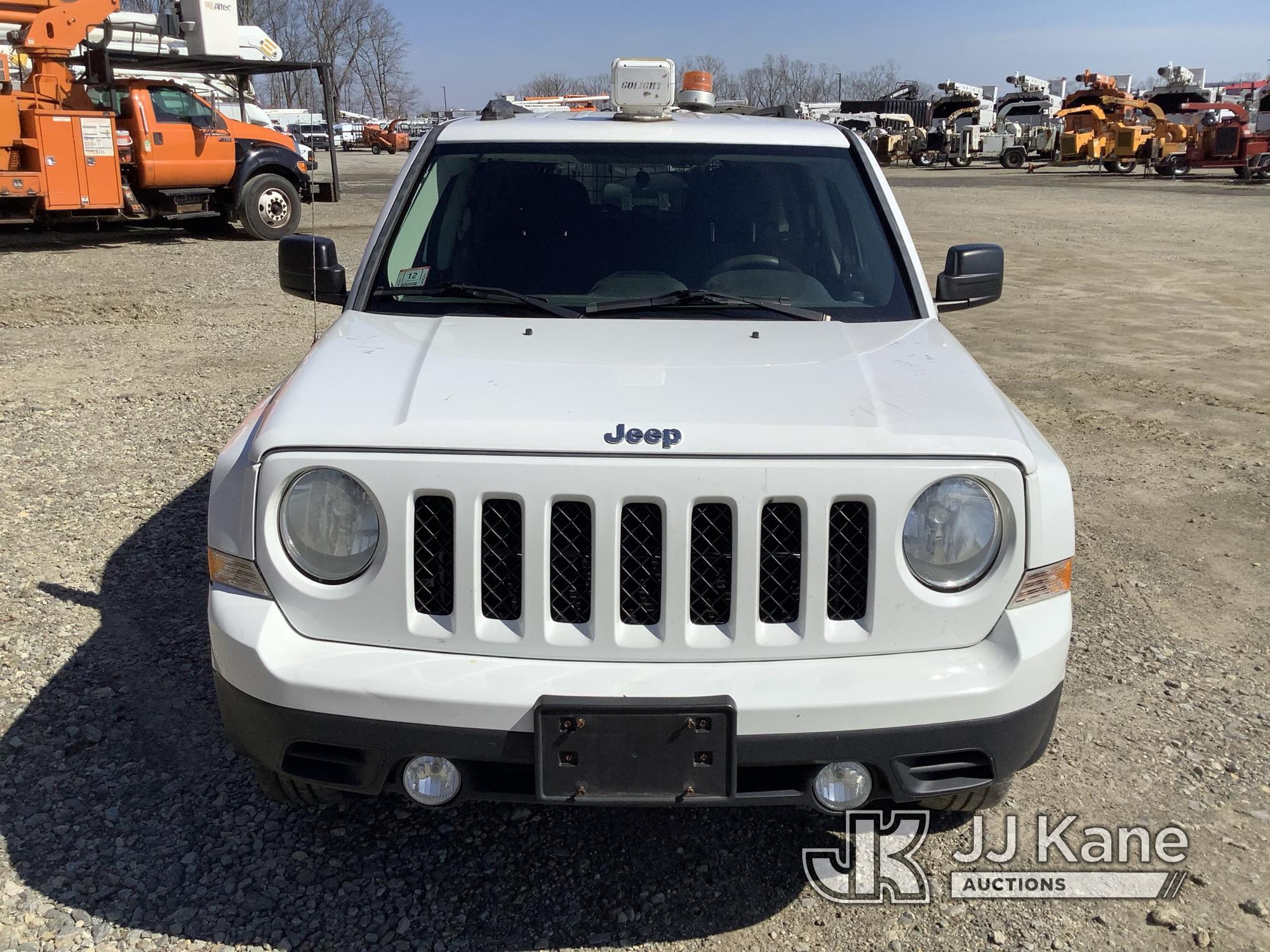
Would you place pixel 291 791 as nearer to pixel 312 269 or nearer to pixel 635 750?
pixel 635 750

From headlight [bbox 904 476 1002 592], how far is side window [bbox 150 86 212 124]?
15602 mm

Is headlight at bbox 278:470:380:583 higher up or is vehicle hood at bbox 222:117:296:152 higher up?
vehicle hood at bbox 222:117:296:152

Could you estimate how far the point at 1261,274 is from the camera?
14.0m

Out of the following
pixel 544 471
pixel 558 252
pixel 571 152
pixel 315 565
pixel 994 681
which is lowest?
pixel 994 681

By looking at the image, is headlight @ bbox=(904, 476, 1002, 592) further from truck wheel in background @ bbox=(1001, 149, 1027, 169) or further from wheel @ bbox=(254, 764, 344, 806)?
truck wheel in background @ bbox=(1001, 149, 1027, 169)

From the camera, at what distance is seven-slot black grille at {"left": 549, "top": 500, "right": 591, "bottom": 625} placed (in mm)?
2305

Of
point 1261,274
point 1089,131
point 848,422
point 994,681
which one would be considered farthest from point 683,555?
point 1089,131

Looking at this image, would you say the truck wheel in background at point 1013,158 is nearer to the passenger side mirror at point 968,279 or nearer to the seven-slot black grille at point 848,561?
the passenger side mirror at point 968,279

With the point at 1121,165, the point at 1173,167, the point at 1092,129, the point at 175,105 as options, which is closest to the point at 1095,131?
the point at 1092,129

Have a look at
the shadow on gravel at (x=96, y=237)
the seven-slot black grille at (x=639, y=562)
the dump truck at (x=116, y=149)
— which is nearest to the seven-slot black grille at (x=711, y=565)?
the seven-slot black grille at (x=639, y=562)

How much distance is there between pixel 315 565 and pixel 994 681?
1.48 m

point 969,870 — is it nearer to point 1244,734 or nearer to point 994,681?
point 994,681

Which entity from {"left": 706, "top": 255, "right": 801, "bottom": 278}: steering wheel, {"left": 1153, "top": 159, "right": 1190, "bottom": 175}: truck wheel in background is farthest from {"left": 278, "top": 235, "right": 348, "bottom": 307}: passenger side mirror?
{"left": 1153, "top": 159, "right": 1190, "bottom": 175}: truck wheel in background

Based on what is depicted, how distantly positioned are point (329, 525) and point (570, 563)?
0.53 metres
